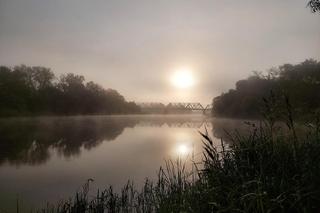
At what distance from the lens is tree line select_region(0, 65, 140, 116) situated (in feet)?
255

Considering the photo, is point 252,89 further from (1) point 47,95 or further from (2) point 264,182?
(2) point 264,182

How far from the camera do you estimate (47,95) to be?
9112 cm

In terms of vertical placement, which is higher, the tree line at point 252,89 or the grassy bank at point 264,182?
the tree line at point 252,89

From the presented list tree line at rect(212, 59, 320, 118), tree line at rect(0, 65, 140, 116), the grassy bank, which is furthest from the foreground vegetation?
tree line at rect(0, 65, 140, 116)

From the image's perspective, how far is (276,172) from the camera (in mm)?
4980

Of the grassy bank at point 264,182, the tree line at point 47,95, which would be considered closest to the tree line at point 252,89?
the tree line at point 47,95

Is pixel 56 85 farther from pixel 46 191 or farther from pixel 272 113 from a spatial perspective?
pixel 272 113

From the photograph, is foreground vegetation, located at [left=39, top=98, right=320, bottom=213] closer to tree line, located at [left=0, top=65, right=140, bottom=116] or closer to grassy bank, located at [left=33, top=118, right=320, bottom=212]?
grassy bank, located at [left=33, top=118, right=320, bottom=212]

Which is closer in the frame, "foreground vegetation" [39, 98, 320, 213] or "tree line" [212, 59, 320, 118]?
"foreground vegetation" [39, 98, 320, 213]

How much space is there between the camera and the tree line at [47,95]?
255 feet

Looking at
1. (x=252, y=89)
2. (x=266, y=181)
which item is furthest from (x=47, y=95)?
(x=266, y=181)

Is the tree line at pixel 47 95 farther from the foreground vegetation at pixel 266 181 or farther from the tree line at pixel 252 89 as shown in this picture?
the foreground vegetation at pixel 266 181

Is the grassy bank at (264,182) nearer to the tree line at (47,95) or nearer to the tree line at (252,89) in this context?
the tree line at (252,89)

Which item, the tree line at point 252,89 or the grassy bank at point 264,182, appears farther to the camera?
the tree line at point 252,89
